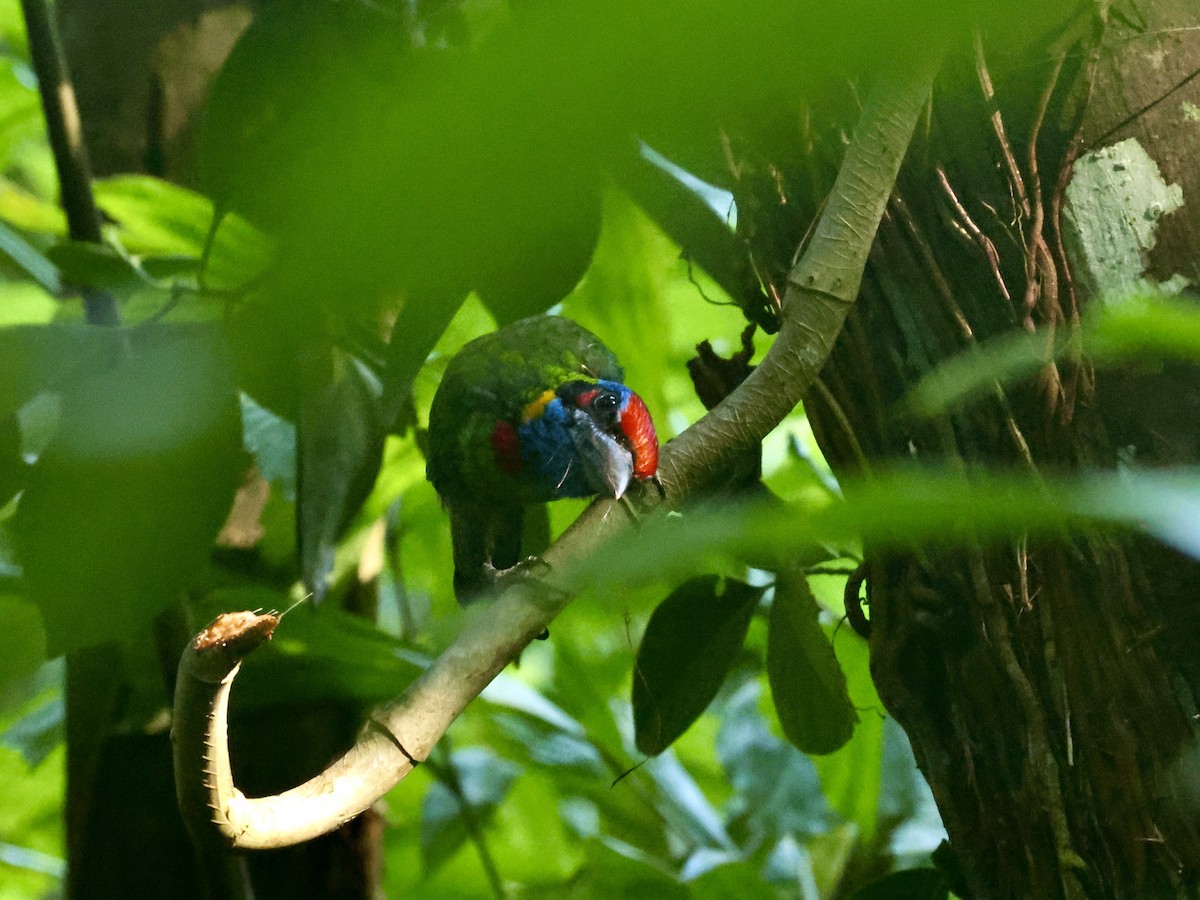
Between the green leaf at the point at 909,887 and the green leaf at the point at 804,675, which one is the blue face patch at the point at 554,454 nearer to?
the green leaf at the point at 804,675

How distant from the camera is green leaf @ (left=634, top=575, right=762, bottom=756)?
132 centimetres

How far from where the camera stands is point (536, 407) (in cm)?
179

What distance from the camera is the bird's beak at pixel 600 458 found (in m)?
1.32

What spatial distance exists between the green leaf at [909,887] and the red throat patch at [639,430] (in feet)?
1.89

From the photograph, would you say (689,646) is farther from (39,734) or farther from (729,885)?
(39,734)

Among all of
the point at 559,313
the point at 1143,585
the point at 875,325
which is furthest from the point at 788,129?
the point at 559,313

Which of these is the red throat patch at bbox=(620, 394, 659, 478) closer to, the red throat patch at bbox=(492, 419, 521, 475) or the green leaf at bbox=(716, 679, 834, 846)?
the red throat patch at bbox=(492, 419, 521, 475)

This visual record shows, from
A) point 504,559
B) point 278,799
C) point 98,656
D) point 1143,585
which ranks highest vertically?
point 278,799

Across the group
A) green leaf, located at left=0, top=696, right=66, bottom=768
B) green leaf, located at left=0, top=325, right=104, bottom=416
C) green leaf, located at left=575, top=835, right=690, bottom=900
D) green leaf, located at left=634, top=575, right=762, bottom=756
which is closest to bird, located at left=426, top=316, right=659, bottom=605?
green leaf, located at left=634, top=575, right=762, bottom=756

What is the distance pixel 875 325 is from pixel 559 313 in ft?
2.91

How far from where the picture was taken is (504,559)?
1899 mm

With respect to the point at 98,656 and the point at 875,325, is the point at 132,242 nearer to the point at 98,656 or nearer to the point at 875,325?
the point at 98,656

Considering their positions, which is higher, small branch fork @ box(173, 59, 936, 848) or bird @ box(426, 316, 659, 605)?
small branch fork @ box(173, 59, 936, 848)

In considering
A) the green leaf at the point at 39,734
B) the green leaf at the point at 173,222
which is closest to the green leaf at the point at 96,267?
the green leaf at the point at 173,222
